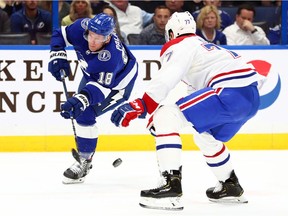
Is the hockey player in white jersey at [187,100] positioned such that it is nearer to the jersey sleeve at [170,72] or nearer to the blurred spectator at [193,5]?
the jersey sleeve at [170,72]

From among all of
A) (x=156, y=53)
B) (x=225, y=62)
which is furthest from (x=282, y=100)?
(x=225, y=62)

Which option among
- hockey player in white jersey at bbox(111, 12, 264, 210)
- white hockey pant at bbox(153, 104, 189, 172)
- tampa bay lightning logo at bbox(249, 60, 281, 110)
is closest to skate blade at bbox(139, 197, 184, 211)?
hockey player in white jersey at bbox(111, 12, 264, 210)

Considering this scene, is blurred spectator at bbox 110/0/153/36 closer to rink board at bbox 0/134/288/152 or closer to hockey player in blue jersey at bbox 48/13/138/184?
rink board at bbox 0/134/288/152

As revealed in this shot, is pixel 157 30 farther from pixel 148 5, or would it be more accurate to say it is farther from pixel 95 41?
pixel 95 41

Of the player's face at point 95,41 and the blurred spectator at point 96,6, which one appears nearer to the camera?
the player's face at point 95,41

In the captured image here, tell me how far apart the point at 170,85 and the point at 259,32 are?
3152mm

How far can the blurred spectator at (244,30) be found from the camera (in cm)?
716

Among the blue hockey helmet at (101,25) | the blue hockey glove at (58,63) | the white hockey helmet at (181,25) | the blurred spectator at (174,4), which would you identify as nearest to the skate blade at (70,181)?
the blue hockey glove at (58,63)

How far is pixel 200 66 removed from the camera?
14.3 feet

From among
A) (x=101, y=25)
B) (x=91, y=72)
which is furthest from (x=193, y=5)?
(x=101, y=25)

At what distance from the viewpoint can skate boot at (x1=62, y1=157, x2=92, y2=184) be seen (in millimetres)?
5312

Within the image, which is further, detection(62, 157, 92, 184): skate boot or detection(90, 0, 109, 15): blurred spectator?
detection(90, 0, 109, 15): blurred spectator

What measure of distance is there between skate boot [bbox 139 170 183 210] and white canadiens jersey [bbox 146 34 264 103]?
388 millimetres

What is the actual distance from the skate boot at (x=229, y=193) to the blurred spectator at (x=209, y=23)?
2604 mm
